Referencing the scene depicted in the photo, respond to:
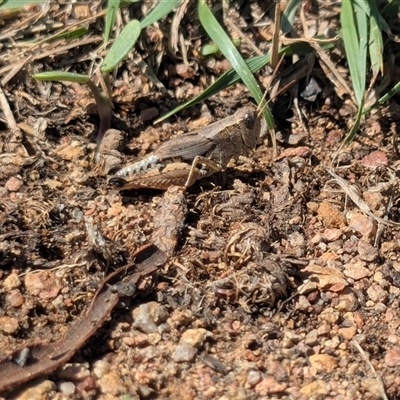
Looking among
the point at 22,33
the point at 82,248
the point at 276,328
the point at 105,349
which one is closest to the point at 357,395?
the point at 276,328

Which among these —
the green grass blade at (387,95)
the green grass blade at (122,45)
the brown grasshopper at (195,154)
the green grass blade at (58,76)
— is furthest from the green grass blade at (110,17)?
the green grass blade at (387,95)

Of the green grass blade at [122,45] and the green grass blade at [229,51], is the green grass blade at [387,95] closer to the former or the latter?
the green grass blade at [229,51]

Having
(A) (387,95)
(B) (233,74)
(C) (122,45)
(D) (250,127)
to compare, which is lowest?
(A) (387,95)

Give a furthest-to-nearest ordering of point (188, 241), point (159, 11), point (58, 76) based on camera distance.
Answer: point (159, 11) < point (58, 76) < point (188, 241)

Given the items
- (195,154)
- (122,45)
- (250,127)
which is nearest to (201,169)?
(195,154)

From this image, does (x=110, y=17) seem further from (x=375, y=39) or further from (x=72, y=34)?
(x=375, y=39)

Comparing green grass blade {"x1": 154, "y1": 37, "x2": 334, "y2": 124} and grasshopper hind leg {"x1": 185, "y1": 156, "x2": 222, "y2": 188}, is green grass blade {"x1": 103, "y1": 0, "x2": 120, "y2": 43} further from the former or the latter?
grasshopper hind leg {"x1": 185, "y1": 156, "x2": 222, "y2": 188}

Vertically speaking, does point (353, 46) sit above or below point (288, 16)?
below

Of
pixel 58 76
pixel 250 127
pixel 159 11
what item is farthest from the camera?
pixel 159 11
